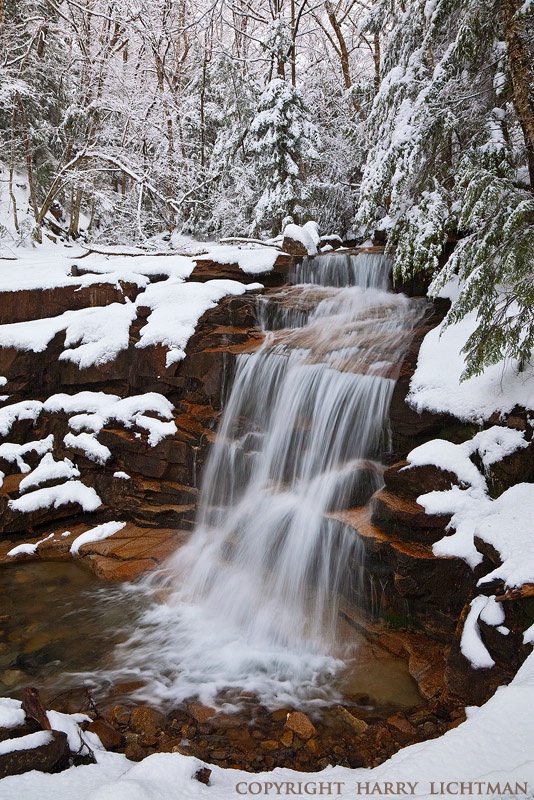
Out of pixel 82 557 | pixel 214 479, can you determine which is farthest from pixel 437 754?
pixel 82 557

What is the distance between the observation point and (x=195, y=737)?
3891mm

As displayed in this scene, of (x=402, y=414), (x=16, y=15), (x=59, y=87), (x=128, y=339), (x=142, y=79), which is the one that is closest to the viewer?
(x=402, y=414)

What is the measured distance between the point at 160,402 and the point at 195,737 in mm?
5378

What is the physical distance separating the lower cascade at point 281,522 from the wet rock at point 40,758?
65.7 inches

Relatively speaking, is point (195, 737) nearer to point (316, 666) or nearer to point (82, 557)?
point (316, 666)

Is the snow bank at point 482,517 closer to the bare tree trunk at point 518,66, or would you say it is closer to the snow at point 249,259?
the bare tree trunk at point 518,66

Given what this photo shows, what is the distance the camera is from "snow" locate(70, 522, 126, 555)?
7.52 m

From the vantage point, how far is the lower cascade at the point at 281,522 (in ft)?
16.3

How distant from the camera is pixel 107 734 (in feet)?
12.2

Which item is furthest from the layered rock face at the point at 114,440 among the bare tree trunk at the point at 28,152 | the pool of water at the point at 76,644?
the bare tree trunk at the point at 28,152

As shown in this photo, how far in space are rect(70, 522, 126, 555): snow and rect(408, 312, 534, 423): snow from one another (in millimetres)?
5019

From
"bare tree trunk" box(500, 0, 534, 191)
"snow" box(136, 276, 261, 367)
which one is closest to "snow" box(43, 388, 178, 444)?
"snow" box(136, 276, 261, 367)

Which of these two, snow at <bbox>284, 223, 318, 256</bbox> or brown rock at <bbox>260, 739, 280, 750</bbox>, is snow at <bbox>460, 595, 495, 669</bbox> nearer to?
brown rock at <bbox>260, 739, 280, 750</bbox>

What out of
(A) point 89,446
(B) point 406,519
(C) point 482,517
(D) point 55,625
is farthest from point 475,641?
(A) point 89,446
